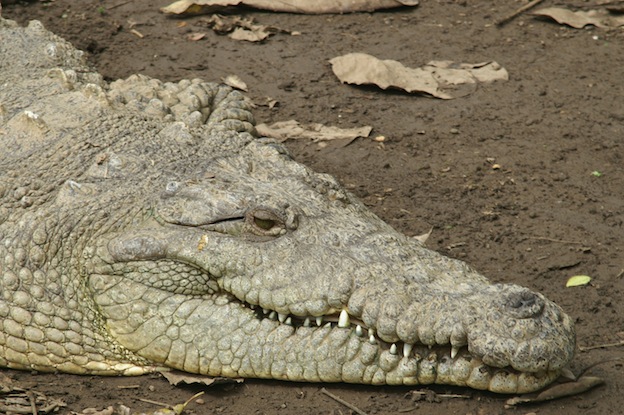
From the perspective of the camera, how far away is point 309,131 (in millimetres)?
6520

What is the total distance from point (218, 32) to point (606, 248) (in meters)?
4.04

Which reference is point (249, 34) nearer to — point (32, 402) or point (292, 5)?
point (292, 5)

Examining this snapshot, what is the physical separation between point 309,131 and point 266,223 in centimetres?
246

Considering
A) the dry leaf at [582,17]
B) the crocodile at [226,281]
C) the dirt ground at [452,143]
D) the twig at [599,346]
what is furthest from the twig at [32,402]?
the dry leaf at [582,17]

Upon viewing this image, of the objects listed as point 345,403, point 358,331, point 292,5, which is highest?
point 358,331

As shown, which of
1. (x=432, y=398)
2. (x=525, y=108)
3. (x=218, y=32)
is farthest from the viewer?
(x=218, y=32)

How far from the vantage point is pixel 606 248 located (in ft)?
16.9

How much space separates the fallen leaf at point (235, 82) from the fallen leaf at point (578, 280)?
3.20m

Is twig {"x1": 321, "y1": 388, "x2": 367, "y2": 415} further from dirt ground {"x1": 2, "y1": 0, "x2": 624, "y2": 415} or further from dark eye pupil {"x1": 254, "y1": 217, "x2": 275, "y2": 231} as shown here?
dark eye pupil {"x1": 254, "y1": 217, "x2": 275, "y2": 231}

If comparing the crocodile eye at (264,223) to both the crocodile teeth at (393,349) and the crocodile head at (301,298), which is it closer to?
the crocodile head at (301,298)

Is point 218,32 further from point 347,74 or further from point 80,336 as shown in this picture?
point 80,336

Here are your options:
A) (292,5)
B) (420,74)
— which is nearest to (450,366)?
(420,74)

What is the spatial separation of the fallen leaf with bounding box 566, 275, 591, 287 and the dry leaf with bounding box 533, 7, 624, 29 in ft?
12.0

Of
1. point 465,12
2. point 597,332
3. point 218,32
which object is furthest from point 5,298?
point 465,12
